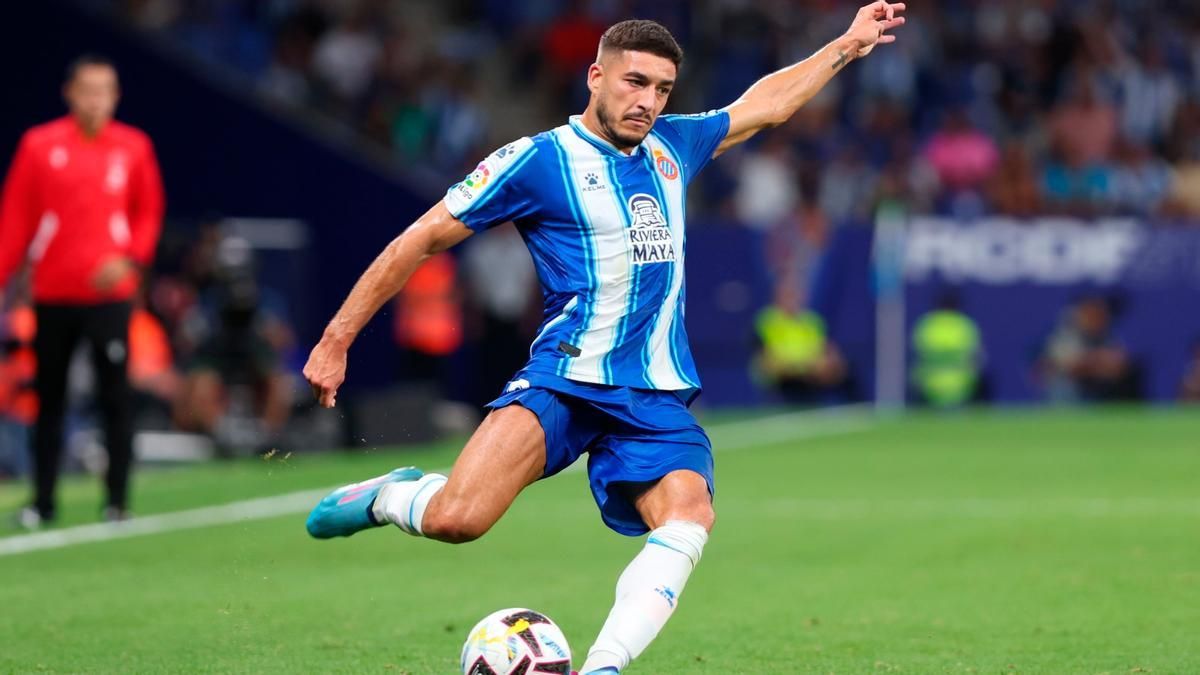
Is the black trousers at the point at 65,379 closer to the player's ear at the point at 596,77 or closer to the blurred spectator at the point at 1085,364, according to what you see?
the player's ear at the point at 596,77

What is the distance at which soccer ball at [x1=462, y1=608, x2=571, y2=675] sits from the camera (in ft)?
19.3

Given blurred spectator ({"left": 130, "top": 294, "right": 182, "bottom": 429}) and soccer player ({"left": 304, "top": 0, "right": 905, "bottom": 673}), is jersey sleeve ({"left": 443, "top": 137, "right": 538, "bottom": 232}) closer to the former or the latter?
soccer player ({"left": 304, "top": 0, "right": 905, "bottom": 673})

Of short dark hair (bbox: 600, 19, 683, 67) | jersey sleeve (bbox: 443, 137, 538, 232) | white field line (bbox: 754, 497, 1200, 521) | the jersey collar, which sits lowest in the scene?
white field line (bbox: 754, 497, 1200, 521)

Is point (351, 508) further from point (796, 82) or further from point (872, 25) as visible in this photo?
point (872, 25)

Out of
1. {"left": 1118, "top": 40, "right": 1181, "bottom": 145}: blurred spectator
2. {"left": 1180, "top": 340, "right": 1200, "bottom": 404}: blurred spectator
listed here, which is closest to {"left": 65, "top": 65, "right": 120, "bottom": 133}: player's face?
{"left": 1180, "top": 340, "right": 1200, "bottom": 404}: blurred spectator

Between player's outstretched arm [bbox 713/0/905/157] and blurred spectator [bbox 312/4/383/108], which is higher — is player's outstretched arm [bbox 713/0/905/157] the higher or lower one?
the lower one

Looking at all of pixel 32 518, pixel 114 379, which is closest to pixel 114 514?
pixel 32 518

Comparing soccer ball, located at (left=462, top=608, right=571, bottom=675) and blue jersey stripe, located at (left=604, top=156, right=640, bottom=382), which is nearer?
soccer ball, located at (left=462, top=608, right=571, bottom=675)

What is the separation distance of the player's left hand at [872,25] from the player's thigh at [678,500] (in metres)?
1.94

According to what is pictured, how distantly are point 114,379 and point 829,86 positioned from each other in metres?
14.5

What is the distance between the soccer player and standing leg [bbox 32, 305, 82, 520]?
16.8 feet

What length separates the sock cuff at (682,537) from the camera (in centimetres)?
598

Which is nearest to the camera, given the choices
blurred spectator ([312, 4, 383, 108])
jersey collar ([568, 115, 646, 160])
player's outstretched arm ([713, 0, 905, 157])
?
jersey collar ([568, 115, 646, 160])

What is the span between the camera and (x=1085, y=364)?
22.1 meters
